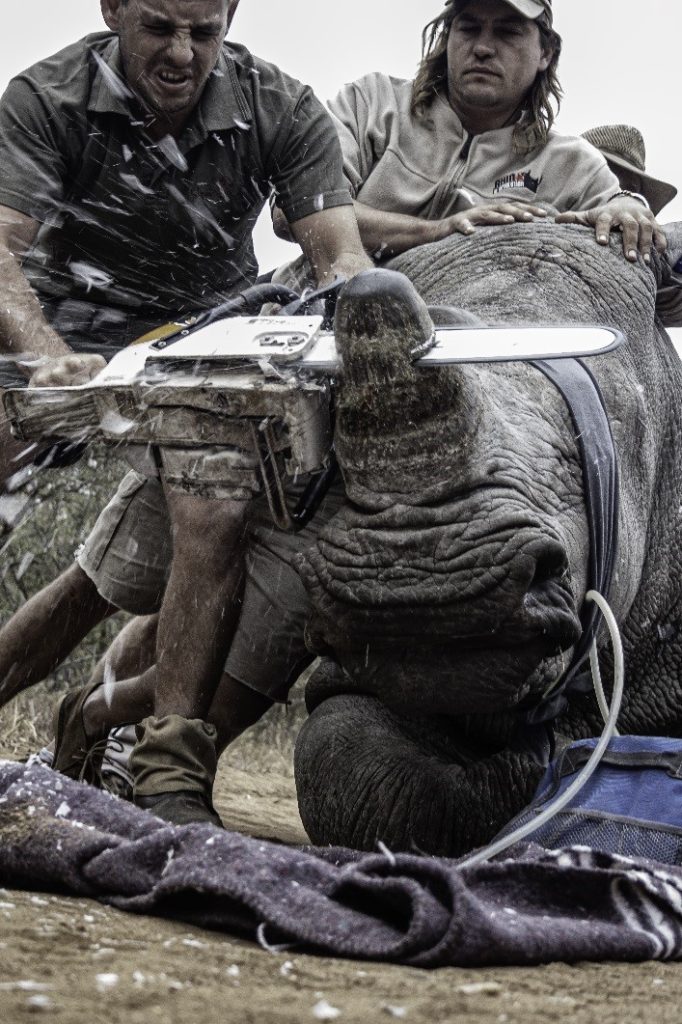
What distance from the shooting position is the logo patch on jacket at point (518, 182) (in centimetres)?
446

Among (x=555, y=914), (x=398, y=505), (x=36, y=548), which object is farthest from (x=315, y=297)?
(x=36, y=548)

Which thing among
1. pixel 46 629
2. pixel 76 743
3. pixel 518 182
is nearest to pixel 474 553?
pixel 518 182

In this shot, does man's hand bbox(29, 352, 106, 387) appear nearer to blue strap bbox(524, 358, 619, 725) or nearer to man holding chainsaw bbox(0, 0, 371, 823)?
man holding chainsaw bbox(0, 0, 371, 823)

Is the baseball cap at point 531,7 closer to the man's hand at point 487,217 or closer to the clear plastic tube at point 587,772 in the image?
the man's hand at point 487,217

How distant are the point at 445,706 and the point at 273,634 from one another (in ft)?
3.82

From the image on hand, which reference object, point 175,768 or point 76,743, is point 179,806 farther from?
point 76,743

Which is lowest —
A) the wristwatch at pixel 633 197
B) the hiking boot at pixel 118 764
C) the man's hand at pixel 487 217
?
the hiking boot at pixel 118 764

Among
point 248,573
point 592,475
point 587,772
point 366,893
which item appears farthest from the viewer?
point 248,573

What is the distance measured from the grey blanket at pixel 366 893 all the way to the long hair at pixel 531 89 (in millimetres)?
2567

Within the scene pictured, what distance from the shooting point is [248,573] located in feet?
12.9

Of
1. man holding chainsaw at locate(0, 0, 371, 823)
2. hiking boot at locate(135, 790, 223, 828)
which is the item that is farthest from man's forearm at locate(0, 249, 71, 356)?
hiking boot at locate(135, 790, 223, 828)

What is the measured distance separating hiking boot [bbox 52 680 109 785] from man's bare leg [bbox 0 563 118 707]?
0.18m

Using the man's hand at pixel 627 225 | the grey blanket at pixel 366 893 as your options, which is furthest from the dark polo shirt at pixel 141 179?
the grey blanket at pixel 366 893

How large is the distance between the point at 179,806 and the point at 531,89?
251 centimetres
